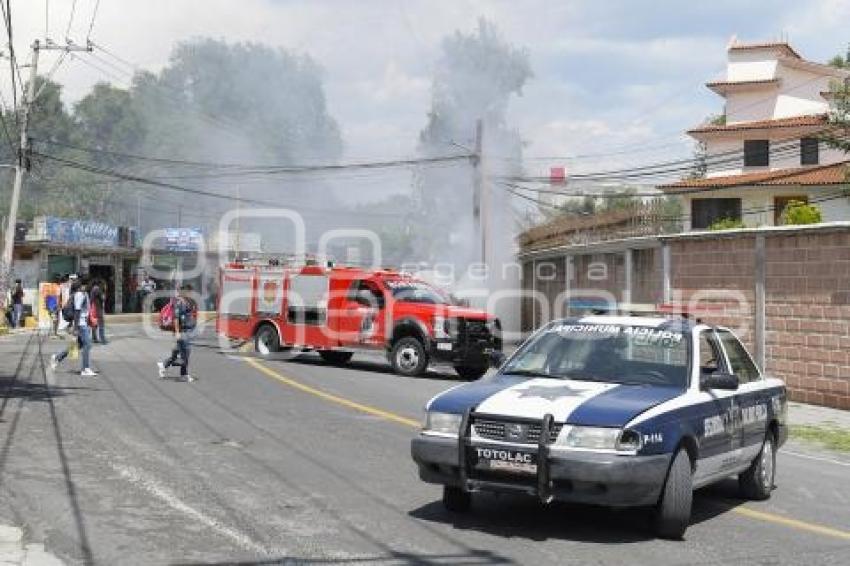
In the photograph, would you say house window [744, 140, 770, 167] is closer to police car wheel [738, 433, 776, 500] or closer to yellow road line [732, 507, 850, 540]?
police car wheel [738, 433, 776, 500]

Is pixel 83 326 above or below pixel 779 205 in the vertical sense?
below

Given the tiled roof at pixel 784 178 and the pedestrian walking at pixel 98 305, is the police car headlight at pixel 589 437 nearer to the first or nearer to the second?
the pedestrian walking at pixel 98 305

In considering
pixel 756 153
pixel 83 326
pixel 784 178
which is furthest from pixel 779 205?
pixel 83 326

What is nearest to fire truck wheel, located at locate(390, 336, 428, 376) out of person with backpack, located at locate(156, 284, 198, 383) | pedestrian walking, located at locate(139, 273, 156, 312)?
person with backpack, located at locate(156, 284, 198, 383)

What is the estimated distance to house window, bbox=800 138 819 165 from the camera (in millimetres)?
51375

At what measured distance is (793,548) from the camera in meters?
7.02

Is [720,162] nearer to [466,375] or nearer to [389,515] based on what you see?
[466,375]

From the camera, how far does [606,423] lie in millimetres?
6680

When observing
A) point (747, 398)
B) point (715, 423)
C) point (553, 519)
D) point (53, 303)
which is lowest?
point (553, 519)

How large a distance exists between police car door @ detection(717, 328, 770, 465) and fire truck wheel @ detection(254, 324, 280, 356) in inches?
661

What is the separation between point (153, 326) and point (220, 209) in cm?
5995

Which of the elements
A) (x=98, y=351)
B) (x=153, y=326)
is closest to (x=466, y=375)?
(x=98, y=351)

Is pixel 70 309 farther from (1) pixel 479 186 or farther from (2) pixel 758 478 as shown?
(1) pixel 479 186

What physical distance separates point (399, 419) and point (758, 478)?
5495mm
